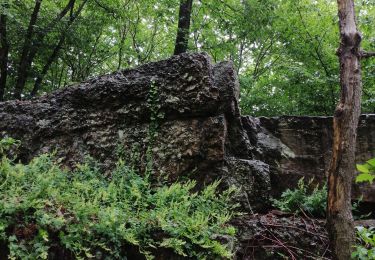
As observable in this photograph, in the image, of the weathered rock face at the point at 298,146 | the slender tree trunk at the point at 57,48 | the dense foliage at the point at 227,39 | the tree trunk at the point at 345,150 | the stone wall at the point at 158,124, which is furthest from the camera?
the slender tree trunk at the point at 57,48

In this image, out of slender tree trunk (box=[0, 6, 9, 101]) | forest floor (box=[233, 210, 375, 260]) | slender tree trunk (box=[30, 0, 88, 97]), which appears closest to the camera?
forest floor (box=[233, 210, 375, 260])

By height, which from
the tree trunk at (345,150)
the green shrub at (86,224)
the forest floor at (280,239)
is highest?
the tree trunk at (345,150)

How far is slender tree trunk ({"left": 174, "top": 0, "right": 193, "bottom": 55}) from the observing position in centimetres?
1066

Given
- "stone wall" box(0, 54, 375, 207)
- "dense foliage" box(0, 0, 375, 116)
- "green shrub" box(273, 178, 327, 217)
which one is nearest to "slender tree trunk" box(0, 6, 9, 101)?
"dense foliage" box(0, 0, 375, 116)

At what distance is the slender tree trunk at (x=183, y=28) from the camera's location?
10.7m

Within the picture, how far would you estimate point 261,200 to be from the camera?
564 centimetres

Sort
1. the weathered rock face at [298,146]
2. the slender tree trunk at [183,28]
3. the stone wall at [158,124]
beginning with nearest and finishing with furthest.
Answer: the stone wall at [158,124]
the weathered rock face at [298,146]
the slender tree trunk at [183,28]

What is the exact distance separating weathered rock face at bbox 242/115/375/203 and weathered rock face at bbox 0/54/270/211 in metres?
0.90

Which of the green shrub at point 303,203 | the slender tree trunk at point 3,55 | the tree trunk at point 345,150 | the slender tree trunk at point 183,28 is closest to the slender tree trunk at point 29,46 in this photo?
the slender tree trunk at point 3,55

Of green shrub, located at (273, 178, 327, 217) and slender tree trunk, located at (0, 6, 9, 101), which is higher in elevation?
slender tree trunk, located at (0, 6, 9, 101)

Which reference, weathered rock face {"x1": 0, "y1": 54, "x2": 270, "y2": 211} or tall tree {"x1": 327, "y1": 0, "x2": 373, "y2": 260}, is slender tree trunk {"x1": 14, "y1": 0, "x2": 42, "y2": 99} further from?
tall tree {"x1": 327, "y1": 0, "x2": 373, "y2": 260}

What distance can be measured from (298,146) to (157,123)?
2862 mm

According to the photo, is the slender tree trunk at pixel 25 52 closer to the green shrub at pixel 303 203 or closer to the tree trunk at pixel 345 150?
the green shrub at pixel 303 203

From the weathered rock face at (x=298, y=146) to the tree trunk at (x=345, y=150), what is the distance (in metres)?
2.25
